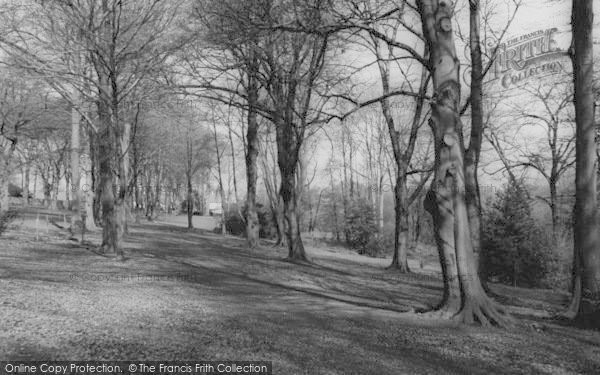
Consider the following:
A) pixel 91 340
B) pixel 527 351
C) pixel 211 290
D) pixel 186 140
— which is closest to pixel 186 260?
pixel 211 290

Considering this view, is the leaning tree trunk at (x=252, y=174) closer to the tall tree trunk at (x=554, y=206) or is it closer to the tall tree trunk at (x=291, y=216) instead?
the tall tree trunk at (x=291, y=216)

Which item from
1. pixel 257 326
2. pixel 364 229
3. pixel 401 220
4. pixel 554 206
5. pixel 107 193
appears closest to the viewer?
pixel 257 326

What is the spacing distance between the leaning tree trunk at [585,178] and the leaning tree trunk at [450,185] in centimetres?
198

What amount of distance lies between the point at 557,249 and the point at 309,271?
38.2ft

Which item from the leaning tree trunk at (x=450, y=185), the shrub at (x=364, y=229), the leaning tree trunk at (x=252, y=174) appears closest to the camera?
the leaning tree trunk at (x=450, y=185)

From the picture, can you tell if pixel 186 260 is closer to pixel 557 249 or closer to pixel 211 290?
pixel 211 290

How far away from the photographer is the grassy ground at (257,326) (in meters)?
5.25

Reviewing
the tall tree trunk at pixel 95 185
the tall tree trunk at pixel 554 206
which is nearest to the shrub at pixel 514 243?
the tall tree trunk at pixel 554 206

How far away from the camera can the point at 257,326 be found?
6805 mm

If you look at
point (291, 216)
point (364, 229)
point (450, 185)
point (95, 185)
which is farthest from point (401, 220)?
point (95, 185)

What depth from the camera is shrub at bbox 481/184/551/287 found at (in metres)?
18.3

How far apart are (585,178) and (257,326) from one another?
6650 millimetres

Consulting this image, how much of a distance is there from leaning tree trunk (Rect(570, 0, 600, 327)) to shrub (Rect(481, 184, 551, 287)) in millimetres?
10030

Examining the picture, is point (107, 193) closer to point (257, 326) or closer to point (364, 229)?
point (257, 326)
